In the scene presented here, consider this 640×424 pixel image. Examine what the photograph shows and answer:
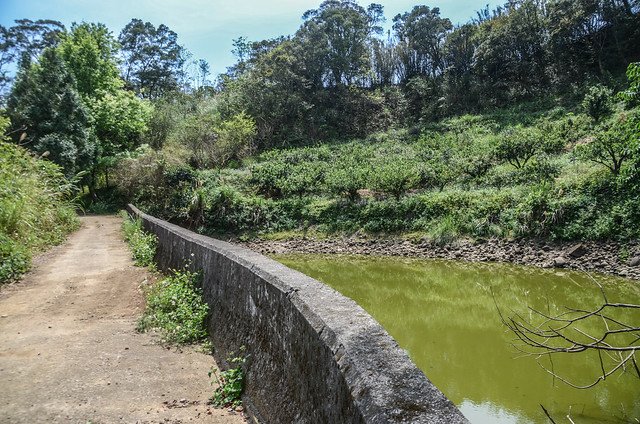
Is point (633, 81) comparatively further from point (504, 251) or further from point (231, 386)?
point (231, 386)

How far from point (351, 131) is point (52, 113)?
23122 mm

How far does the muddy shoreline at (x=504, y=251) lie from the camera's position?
Answer: 1159 cm

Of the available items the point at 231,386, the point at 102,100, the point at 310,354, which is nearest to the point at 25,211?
the point at 231,386

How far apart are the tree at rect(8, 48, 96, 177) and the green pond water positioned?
15.8m

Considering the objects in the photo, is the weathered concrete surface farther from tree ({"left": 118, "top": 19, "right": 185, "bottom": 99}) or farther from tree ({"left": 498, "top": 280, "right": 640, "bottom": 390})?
tree ({"left": 118, "top": 19, "right": 185, "bottom": 99})

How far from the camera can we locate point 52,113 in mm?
22828

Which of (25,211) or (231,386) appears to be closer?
(231,386)

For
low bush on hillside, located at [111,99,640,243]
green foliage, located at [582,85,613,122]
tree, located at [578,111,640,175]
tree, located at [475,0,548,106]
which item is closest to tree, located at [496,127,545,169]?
low bush on hillside, located at [111,99,640,243]

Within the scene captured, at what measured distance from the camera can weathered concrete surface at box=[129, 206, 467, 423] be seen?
64.8 inches

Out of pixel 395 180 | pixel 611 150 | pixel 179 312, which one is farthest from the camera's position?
pixel 395 180

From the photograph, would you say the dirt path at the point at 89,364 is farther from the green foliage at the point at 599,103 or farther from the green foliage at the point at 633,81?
the green foliage at the point at 599,103

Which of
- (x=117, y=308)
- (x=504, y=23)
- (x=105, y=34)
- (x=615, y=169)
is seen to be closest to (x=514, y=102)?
(x=504, y=23)

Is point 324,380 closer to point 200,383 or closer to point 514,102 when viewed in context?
point 200,383

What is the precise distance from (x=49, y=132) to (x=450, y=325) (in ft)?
76.9
